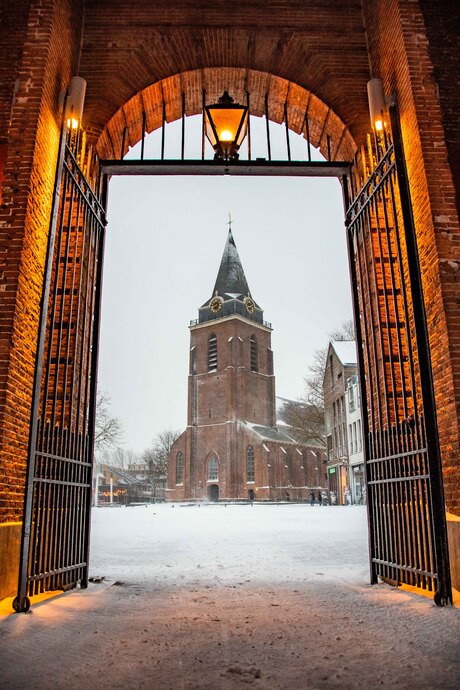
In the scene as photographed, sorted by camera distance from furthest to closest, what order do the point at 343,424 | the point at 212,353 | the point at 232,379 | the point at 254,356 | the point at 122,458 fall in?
the point at 122,458, the point at 254,356, the point at 212,353, the point at 232,379, the point at 343,424

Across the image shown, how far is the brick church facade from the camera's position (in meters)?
49.9

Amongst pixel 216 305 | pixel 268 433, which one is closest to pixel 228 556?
pixel 268 433

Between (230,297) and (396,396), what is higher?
(230,297)

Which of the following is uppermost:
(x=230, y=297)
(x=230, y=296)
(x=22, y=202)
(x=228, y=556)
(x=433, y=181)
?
(x=230, y=296)

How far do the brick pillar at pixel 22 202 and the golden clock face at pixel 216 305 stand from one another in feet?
161

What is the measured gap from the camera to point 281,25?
666 cm

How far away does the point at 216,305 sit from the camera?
55250mm

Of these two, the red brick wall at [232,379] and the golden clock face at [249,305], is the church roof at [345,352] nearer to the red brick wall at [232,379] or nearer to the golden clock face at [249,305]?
the red brick wall at [232,379]

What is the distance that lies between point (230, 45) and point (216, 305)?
159 ft

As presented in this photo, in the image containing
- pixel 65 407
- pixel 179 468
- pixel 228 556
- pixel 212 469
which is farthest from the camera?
pixel 179 468

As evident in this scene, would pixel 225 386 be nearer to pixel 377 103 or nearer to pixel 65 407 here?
pixel 65 407

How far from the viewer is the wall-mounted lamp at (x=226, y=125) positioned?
17.0 feet

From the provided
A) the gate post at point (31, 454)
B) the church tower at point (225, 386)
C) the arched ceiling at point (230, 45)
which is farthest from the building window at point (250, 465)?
the gate post at point (31, 454)

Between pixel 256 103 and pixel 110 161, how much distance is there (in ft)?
8.20
